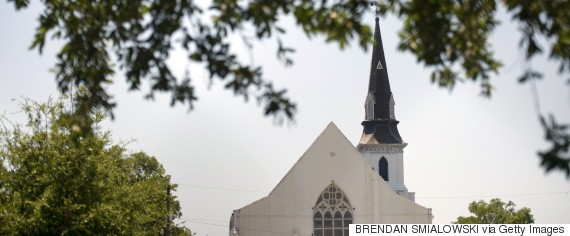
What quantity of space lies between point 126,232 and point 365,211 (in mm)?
21562

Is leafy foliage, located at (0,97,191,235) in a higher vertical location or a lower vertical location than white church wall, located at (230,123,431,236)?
lower

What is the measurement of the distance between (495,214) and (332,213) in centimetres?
3390

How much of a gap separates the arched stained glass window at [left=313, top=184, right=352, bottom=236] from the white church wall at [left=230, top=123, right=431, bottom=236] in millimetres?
250

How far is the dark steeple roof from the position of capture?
6900cm

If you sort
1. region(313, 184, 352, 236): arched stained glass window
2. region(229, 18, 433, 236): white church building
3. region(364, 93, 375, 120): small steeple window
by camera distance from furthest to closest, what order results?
region(364, 93, 375, 120): small steeple window → region(229, 18, 433, 236): white church building → region(313, 184, 352, 236): arched stained glass window

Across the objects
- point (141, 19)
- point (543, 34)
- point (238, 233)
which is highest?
point (238, 233)

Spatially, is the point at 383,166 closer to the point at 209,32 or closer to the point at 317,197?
the point at 317,197

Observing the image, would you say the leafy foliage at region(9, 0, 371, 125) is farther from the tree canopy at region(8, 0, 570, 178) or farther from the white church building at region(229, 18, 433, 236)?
the white church building at region(229, 18, 433, 236)

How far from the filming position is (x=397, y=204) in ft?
149

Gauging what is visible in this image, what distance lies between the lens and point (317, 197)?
45.3 m

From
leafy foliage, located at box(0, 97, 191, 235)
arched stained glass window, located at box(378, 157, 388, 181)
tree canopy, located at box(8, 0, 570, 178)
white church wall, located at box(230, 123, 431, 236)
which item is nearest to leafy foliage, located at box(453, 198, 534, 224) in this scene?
arched stained glass window, located at box(378, 157, 388, 181)

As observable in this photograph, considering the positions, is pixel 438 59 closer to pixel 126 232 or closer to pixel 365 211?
pixel 126 232

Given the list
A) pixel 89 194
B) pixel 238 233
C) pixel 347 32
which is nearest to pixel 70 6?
pixel 347 32

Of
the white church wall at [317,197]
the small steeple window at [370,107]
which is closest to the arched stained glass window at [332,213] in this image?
the white church wall at [317,197]
